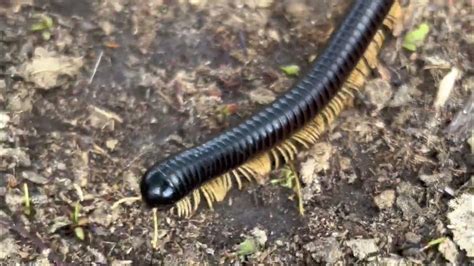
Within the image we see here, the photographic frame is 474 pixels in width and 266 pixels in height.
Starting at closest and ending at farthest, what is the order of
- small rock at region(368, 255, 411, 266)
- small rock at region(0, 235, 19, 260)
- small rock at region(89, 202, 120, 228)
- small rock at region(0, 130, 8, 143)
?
small rock at region(0, 235, 19, 260) → small rock at region(368, 255, 411, 266) → small rock at region(89, 202, 120, 228) → small rock at region(0, 130, 8, 143)

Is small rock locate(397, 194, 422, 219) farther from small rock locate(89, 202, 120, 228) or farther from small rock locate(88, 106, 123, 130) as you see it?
small rock locate(88, 106, 123, 130)

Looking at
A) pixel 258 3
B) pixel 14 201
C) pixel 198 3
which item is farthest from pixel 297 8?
pixel 14 201

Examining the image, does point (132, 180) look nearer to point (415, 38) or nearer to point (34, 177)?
point (34, 177)

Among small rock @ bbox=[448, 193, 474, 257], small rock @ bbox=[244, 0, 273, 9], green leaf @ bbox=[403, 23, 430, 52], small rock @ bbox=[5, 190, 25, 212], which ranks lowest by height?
small rock @ bbox=[5, 190, 25, 212]

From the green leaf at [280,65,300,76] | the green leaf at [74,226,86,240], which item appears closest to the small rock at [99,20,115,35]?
the green leaf at [280,65,300,76]

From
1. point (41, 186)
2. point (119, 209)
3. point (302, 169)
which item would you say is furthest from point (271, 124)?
point (41, 186)

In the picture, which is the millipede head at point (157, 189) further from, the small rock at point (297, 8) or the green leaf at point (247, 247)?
the small rock at point (297, 8)
